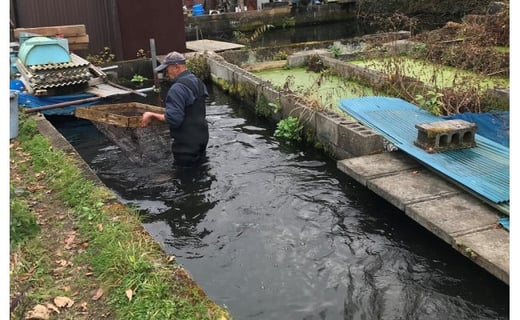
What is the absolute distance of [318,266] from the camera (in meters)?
5.98

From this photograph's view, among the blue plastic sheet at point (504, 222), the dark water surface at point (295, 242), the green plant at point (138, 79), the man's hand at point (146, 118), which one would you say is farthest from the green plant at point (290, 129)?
the green plant at point (138, 79)

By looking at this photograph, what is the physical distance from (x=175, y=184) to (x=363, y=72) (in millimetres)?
6329

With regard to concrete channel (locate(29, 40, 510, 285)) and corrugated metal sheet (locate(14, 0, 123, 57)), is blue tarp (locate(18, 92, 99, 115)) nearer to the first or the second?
concrete channel (locate(29, 40, 510, 285))

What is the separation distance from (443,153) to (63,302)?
17.7ft

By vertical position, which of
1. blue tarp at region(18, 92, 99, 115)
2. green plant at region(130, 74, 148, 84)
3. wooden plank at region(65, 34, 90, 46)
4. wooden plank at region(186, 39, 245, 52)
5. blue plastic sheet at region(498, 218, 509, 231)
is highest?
wooden plank at region(65, 34, 90, 46)

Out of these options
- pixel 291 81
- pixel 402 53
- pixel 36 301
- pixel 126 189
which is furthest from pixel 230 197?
pixel 402 53

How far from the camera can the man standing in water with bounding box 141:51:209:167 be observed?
25.7ft

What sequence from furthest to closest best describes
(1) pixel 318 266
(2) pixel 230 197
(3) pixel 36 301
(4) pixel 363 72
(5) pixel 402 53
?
(5) pixel 402 53 → (4) pixel 363 72 → (2) pixel 230 197 → (1) pixel 318 266 → (3) pixel 36 301

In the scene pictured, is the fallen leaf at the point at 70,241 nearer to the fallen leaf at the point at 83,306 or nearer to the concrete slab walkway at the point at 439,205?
the fallen leaf at the point at 83,306

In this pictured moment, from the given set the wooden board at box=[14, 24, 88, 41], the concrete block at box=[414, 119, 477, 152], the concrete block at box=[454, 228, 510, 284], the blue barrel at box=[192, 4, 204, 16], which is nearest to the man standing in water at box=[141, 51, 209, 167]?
the concrete block at box=[414, 119, 477, 152]

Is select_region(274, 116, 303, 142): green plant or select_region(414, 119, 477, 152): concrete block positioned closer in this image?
select_region(414, 119, 477, 152): concrete block

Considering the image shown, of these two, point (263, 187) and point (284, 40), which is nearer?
point (263, 187)

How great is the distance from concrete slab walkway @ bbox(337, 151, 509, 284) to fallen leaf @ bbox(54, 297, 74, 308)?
3.98 meters

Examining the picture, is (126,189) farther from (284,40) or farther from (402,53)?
(284,40)
